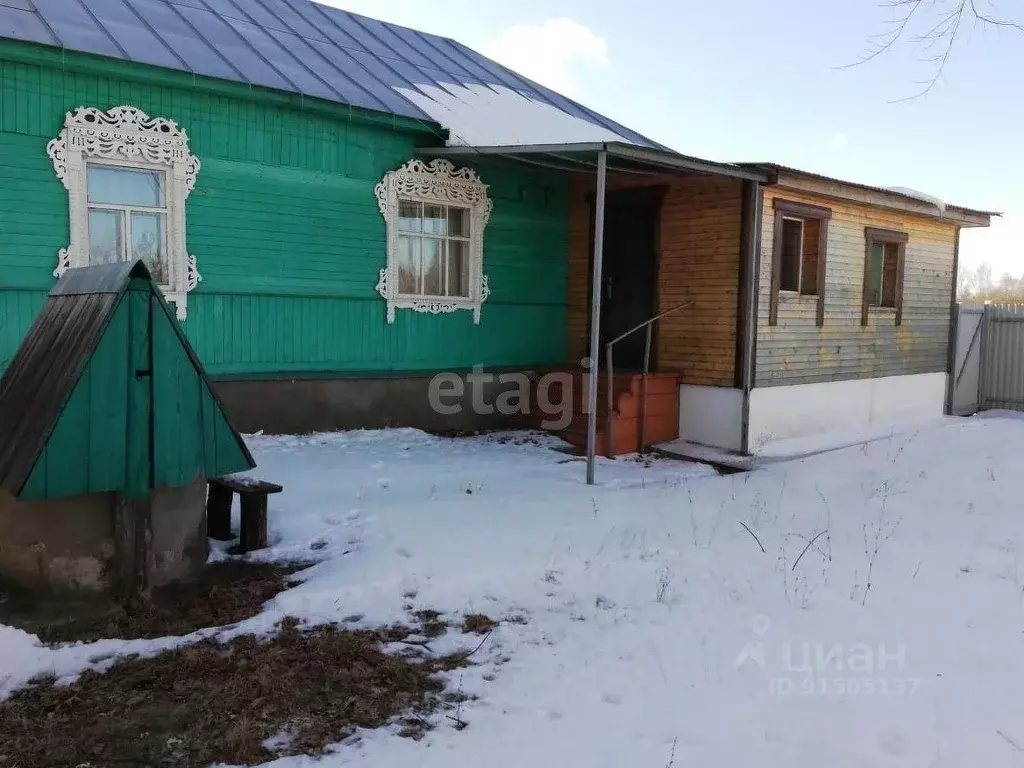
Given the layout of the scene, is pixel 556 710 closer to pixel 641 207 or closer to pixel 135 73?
pixel 135 73

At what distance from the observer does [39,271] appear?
274 inches

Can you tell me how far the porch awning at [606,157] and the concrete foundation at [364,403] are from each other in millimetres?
2591

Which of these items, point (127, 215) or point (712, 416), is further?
point (712, 416)

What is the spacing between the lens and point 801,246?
10219 mm

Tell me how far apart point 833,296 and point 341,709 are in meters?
9.37

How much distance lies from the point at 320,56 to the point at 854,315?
25.5 feet

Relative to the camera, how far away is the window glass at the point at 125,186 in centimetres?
726

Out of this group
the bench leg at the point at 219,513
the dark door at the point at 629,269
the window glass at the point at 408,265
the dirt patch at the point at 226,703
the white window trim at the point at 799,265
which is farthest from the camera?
the dark door at the point at 629,269

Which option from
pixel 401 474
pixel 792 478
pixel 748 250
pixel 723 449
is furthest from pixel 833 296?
pixel 401 474

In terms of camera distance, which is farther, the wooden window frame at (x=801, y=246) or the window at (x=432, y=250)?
the wooden window frame at (x=801, y=246)

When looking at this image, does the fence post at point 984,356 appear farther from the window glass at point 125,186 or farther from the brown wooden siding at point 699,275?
the window glass at point 125,186

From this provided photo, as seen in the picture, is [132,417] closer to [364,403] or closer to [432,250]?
[364,403]

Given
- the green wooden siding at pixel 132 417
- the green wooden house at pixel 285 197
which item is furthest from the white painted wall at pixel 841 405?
the green wooden siding at pixel 132 417

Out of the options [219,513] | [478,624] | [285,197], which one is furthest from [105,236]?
[478,624]
